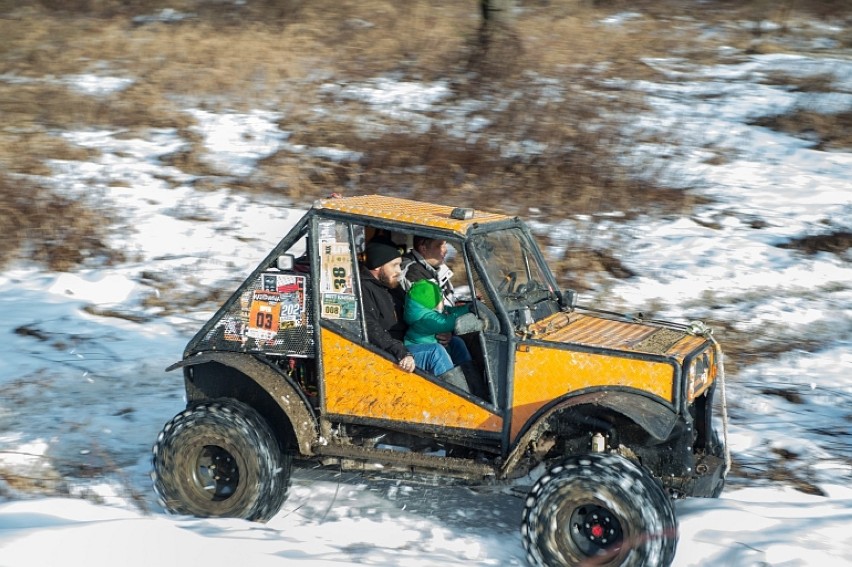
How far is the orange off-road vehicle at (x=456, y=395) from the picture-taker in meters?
5.48

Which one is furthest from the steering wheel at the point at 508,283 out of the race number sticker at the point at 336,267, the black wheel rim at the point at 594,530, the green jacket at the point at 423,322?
the black wheel rim at the point at 594,530

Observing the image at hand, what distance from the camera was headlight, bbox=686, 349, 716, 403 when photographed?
562cm

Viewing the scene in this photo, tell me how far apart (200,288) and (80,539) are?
6243 millimetres

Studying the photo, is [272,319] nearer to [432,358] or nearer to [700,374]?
[432,358]

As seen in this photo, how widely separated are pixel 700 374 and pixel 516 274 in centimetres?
123

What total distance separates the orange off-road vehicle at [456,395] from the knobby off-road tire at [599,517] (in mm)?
12

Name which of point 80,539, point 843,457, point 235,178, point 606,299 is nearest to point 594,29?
point 235,178

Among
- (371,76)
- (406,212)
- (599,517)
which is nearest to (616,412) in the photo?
(599,517)

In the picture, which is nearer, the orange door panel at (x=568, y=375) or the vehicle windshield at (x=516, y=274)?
the orange door panel at (x=568, y=375)

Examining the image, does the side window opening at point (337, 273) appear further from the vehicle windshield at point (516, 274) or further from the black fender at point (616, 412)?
the black fender at point (616, 412)

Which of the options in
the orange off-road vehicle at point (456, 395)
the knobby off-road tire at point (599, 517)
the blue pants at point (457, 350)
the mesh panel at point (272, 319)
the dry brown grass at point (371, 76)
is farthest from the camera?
the dry brown grass at point (371, 76)

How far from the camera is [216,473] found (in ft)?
20.2

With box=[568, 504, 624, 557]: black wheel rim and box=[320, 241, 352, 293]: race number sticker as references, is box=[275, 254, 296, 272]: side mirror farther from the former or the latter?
box=[568, 504, 624, 557]: black wheel rim

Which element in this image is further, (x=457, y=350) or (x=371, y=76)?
(x=371, y=76)
